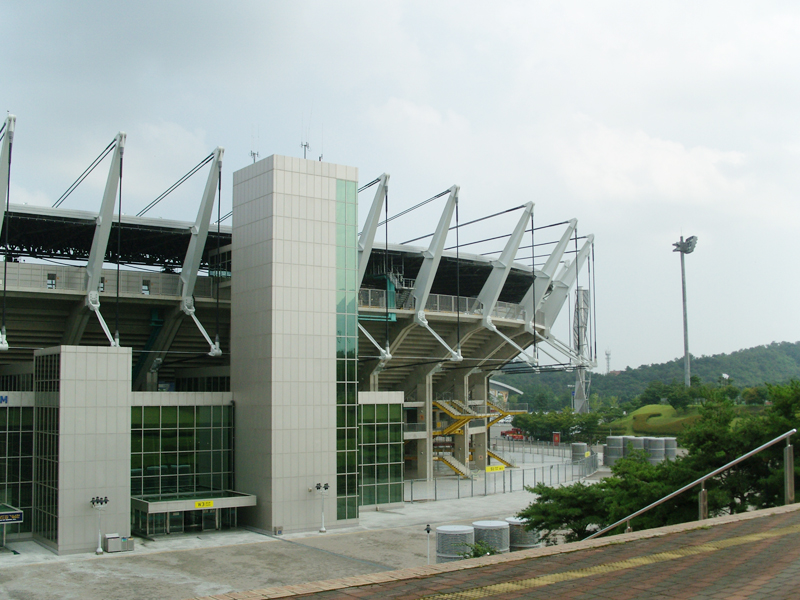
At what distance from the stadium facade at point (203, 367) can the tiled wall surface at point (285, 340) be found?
86mm

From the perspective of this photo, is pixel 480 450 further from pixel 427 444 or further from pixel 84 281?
pixel 84 281

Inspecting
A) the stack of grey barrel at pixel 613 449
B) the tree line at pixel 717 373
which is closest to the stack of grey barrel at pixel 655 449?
the stack of grey barrel at pixel 613 449

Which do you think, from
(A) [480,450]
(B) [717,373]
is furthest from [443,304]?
(B) [717,373]

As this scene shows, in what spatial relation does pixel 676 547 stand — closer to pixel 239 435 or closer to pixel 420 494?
pixel 239 435

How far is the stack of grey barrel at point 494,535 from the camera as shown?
89.0 ft

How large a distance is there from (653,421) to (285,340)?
247ft

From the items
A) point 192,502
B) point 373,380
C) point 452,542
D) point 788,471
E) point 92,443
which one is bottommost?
point 452,542

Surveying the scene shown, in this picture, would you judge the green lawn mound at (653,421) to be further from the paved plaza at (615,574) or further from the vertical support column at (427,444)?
the paved plaza at (615,574)

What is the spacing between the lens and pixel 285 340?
117ft

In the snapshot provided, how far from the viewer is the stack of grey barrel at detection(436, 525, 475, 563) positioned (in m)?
26.3

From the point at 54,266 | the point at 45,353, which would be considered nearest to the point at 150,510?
the point at 45,353

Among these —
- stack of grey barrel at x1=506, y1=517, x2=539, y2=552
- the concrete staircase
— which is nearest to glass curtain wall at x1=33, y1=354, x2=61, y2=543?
stack of grey barrel at x1=506, y1=517, x2=539, y2=552

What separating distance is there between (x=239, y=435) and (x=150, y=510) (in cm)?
582

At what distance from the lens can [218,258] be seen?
41438 millimetres
